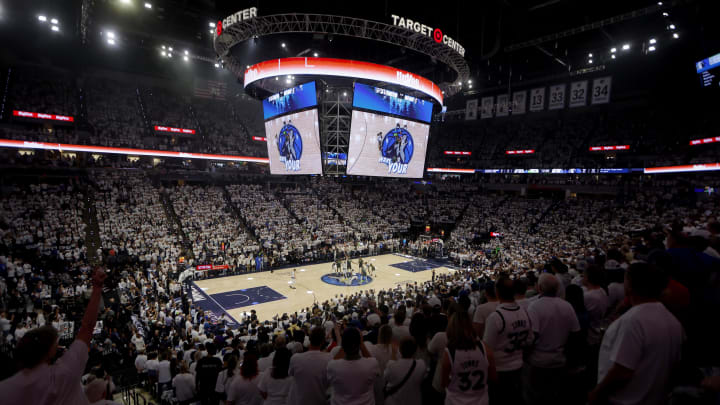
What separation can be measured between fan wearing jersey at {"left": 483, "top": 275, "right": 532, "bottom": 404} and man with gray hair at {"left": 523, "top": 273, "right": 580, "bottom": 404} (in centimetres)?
15

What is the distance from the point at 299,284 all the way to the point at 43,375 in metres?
19.7

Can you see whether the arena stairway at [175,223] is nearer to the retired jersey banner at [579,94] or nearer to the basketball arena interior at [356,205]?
the basketball arena interior at [356,205]

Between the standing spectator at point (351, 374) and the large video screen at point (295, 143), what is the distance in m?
16.0

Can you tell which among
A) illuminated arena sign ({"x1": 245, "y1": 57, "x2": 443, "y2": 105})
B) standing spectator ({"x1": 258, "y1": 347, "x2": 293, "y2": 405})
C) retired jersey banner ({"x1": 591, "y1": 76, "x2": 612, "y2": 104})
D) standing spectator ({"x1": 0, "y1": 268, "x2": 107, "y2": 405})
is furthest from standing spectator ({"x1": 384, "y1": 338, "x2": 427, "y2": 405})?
retired jersey banner ({"x1": 591, "y1": 76, "x2": 612, "y2": 104})

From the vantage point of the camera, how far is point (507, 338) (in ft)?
11.0

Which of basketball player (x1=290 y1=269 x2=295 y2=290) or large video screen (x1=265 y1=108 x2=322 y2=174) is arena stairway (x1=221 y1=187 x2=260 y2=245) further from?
large video screen (x1=265 y1=108 x2=322 y2=174)

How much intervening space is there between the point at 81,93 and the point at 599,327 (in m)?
43.7

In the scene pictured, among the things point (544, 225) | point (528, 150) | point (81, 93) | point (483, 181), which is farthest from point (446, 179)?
point (81, 93)

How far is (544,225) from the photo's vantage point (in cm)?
3222

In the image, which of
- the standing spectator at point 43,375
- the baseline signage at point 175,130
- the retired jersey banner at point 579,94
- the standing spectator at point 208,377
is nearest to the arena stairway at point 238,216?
the baseline signage at point 175,130

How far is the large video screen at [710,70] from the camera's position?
14.6 metres

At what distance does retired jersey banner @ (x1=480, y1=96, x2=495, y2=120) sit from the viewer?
34.7 metres

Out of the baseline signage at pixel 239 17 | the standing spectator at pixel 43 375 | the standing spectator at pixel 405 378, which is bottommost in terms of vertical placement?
the standing spectator at pixel 405 378

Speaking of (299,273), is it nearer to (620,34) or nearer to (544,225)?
(544,225)
